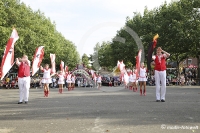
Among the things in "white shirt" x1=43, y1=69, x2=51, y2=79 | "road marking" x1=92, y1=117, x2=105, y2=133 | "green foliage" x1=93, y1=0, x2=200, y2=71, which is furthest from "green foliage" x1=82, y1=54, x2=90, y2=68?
"road marking" x1=92, y1=117, x2=105, y2=133

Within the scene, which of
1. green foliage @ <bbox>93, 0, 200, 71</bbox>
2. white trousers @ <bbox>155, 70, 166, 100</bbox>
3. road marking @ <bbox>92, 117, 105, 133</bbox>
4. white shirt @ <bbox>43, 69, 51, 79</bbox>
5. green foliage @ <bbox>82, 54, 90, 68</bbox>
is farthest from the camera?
green foliage @ <bbox>82, 54, 90, 68</bbox>

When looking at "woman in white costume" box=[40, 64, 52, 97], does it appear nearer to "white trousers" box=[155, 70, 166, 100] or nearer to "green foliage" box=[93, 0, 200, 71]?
"white trousers" box=[155, 70, 166, 100]

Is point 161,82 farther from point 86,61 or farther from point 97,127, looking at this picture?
point 86,61

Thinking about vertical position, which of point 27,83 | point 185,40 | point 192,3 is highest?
point 192,3

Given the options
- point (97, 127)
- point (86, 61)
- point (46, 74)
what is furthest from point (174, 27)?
point (86, 61)

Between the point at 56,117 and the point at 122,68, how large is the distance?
32.7 metres

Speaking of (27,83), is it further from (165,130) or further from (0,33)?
(0,33)

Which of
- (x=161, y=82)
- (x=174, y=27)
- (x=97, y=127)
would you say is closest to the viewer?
(x=97, y=127)

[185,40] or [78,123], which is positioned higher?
[185,40]

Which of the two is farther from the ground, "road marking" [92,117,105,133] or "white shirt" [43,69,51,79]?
"white shirt" [43,69,51,79]

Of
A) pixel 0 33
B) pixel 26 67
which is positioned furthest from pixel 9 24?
pixel 26 67

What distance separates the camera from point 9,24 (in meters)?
50.8

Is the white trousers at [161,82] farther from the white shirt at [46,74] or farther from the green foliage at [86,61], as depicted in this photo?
the green foliage at [86,61]

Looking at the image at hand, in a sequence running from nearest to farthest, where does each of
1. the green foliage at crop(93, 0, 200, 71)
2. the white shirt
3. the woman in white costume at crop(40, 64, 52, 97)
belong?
the woman in white costume at crop(40, 64, 52, 97)
the white shirt
the green foliage at crop(93, 0, 200, 71)
